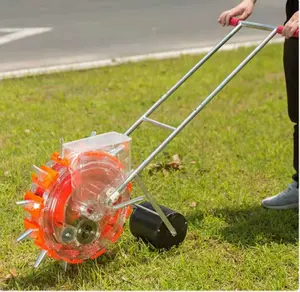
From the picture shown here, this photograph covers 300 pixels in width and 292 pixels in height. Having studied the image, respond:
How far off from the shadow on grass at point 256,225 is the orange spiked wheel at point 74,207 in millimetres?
784

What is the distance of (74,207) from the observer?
2.91m

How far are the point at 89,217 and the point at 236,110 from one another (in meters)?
→ 3.15

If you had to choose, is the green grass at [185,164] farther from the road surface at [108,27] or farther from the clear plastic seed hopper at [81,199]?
the road surface at [108,27]

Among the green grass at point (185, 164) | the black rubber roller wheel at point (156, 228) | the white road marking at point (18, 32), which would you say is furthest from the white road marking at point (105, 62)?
the black rubber roller wheel at point (156, 228)

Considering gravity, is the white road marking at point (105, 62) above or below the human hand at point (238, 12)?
below

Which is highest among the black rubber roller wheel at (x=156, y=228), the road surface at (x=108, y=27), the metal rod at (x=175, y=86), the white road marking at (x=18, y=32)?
the metal rod at (x=175, y=86)

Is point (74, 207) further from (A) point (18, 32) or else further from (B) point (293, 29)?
(A) point (18, 32)

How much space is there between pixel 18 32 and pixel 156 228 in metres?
6.21

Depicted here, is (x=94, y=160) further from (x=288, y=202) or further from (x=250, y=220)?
(x=288, y=202)

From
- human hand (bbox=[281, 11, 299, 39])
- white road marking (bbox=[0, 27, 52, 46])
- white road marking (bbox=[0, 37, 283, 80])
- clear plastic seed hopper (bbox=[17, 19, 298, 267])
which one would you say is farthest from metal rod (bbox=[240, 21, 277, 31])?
white road marking (bbox=[0, 27, 52, 46])

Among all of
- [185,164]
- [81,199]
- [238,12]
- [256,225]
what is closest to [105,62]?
[185,164]

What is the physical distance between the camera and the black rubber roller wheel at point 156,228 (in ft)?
10.5

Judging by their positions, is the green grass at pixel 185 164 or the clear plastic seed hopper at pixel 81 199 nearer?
the clear plastic seed hopper at pixel 81 199

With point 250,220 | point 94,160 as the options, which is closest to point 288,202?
point 250,220
